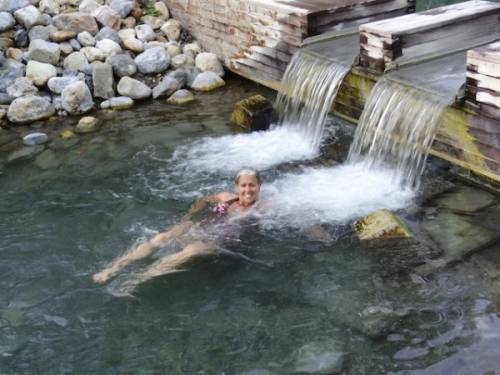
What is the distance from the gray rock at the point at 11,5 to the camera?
12391mm

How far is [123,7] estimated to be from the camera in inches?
503

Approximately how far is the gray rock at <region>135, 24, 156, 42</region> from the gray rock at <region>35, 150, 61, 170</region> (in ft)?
11.7

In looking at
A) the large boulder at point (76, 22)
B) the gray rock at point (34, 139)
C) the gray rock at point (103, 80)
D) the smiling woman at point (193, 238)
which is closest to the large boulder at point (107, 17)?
the large boulder at point (76, 22)

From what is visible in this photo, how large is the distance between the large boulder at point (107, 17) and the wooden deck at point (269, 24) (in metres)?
1.52

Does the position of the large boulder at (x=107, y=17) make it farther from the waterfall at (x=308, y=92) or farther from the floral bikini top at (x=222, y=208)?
the floral bikini top at (x=222, y=208)

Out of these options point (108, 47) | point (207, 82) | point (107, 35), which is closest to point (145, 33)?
point (107, 35)

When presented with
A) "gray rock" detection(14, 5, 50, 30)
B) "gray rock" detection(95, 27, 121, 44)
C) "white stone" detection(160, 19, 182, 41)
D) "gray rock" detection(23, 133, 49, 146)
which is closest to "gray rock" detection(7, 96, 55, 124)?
"gray rock" detection(23, 133, 49, 146)

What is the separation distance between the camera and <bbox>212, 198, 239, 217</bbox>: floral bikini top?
6.92 m

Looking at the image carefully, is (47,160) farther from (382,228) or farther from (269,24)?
(382,228)

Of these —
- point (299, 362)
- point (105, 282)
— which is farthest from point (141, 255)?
point (299, 362)

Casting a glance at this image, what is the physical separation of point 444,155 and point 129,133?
4.66 metres

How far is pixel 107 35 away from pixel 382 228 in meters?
7.31

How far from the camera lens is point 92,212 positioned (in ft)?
25.5

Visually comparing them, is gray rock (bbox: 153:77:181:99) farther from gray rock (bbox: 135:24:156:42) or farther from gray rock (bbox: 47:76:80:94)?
gray rock (bbox: 135:24:156:42)
